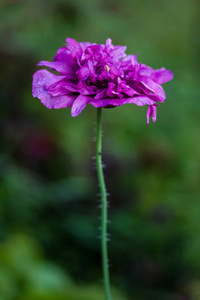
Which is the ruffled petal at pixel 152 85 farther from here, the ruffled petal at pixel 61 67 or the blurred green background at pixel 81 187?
the blurred green background at pixel 81 187

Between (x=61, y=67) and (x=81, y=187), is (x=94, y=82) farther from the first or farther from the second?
(x=81, y=187)

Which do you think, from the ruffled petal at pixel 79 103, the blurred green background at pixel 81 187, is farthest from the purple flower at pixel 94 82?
the blurred green background at pixel 81 187

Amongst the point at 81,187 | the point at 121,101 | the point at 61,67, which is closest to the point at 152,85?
the point at 121,101

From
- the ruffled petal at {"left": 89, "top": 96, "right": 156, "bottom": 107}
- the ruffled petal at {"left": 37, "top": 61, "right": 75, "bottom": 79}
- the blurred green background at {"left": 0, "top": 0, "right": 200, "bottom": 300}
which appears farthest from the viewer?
the blurred green background at {"left": 0, "top": 0, "right": 200, "bottom": 300}

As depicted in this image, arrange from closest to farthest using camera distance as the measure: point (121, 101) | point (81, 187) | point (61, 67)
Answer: point (121, 101) → point (61, 67) → point (81, 187)

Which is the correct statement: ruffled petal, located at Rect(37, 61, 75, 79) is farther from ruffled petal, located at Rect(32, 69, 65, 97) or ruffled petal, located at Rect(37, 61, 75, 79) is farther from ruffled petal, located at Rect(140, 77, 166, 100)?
ruffled petal, located at Rect(140, 77, 166, 100)

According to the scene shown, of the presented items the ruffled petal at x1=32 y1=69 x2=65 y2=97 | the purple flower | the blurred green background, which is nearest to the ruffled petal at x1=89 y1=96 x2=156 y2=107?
the purple flower
